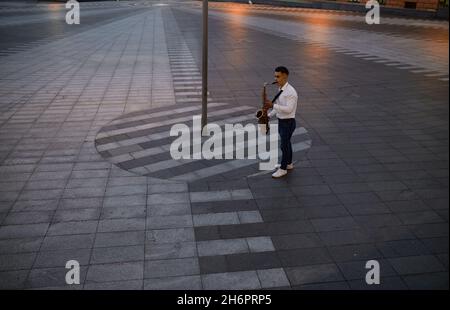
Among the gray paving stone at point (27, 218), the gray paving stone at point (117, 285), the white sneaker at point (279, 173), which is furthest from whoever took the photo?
the white sneaker at point (279, 173)

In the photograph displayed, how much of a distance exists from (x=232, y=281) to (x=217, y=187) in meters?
2.56

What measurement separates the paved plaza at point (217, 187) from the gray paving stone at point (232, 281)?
2 cm

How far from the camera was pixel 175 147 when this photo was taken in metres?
9.02

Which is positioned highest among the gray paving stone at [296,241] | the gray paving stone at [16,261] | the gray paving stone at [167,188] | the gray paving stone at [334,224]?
the gray paving stone at [167,188]

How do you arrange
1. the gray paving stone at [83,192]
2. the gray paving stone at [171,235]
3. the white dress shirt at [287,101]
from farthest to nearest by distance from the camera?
the white dress shirt at [287,101] < the gray paving stone at [83,192] < the gray paving stone at [171,235]

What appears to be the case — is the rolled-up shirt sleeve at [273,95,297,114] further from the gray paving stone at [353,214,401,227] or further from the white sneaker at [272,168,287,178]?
the gray paving stone at [353,214,401,227]

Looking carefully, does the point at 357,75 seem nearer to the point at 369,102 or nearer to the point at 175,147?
the point at 369,102

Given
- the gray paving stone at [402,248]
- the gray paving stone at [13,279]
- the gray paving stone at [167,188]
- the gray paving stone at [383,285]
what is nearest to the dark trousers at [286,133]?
the gray paving stone at [167,188]

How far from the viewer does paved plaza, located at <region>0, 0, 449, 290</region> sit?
5.24m

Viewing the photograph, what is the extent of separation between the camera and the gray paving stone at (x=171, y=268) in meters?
5.14

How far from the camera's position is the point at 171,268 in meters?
5.25

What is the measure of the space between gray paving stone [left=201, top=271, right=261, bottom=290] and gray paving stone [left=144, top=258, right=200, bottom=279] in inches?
9.1

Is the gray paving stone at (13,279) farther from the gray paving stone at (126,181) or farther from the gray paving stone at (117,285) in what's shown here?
the gray paving stone at (126,181)
